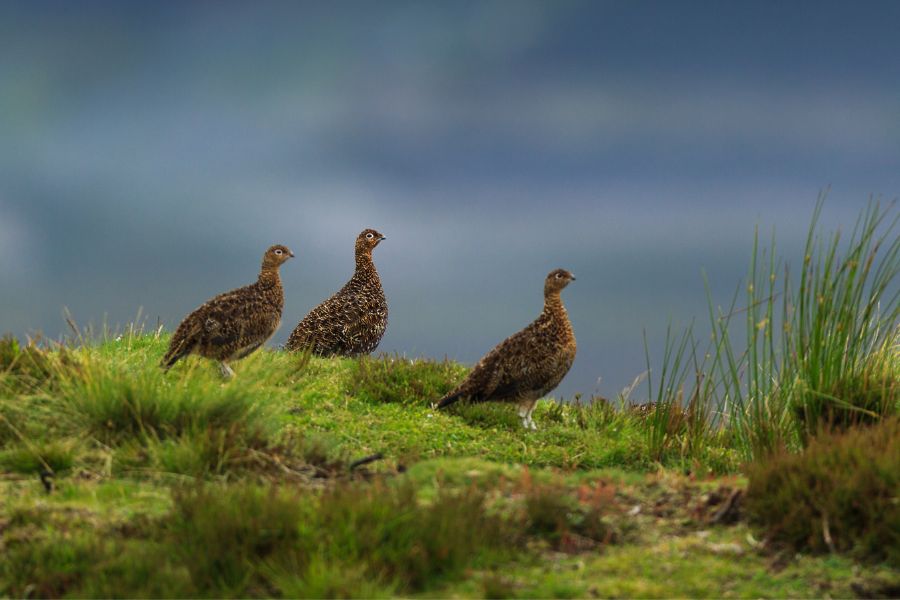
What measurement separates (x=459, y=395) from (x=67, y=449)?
453cm

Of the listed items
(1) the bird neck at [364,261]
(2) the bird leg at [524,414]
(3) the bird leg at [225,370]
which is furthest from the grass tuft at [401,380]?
(1) the bird neck at [364,261]

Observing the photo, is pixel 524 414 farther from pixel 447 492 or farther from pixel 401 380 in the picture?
pixel 447 492

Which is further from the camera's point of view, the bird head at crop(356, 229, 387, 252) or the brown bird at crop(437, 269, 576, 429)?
the bird head at crop(356, 229, 387, 252)

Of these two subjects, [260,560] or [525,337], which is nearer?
[260,560]

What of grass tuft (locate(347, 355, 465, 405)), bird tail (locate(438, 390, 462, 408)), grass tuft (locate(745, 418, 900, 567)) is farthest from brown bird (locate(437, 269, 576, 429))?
grass tuft (locate(745, 418, 900, 567))

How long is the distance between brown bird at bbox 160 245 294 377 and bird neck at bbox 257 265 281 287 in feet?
0.14

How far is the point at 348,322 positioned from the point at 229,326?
2945 mm

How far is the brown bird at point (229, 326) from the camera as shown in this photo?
465 inches

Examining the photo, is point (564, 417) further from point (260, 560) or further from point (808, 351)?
point (260, 560)

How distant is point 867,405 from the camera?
952cm

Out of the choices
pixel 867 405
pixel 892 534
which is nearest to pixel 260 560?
pixel 892 534

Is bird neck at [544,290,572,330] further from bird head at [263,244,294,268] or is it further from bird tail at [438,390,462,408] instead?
bird head at [263,244,294,268]

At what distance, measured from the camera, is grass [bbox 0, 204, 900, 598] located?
18.6 feet

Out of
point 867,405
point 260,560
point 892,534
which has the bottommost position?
point 260,560
